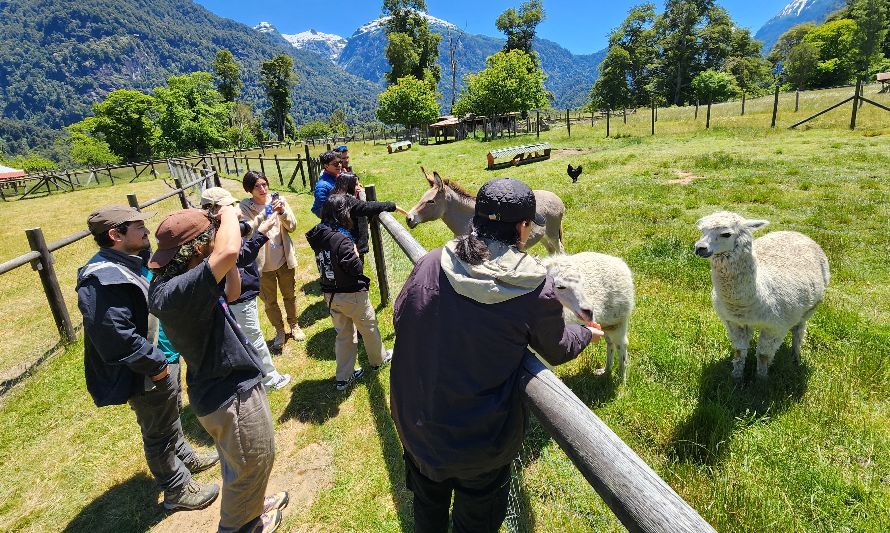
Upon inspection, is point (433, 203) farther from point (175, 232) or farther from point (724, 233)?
point (175, 232)

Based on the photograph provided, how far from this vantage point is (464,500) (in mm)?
2143

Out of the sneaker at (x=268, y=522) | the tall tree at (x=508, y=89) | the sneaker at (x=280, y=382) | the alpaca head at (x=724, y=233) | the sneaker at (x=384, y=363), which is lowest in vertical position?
the sneaker at (x=268, y=522)

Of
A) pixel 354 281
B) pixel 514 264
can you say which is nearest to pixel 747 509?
pixel 514 264

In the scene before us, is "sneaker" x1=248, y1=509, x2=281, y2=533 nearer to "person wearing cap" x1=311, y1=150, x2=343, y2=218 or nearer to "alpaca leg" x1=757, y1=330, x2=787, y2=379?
"person wearing cap" x1=311, y1=150, x2=343, y2=218

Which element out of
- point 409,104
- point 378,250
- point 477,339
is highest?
point 409,104

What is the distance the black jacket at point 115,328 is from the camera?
8.95ft

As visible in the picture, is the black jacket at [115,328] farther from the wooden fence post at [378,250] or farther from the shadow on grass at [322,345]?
the wooden fence post at [378,250]

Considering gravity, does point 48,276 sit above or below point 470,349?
below

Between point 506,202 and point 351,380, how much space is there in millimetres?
3833

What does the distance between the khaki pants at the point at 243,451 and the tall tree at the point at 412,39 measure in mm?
58861

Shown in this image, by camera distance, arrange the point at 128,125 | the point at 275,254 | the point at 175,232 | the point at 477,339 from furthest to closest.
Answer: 1. the point at 128,125
2. the point at 275,254
3. the point at 175,232
4. the point at 477,339

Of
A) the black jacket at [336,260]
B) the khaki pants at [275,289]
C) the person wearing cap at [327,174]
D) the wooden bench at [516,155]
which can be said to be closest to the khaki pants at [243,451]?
the black jacket at [336,260]

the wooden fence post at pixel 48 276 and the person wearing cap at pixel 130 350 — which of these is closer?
the person wearing cap at pixel 130 350

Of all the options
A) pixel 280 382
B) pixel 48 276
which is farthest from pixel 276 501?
pixel 48 276
